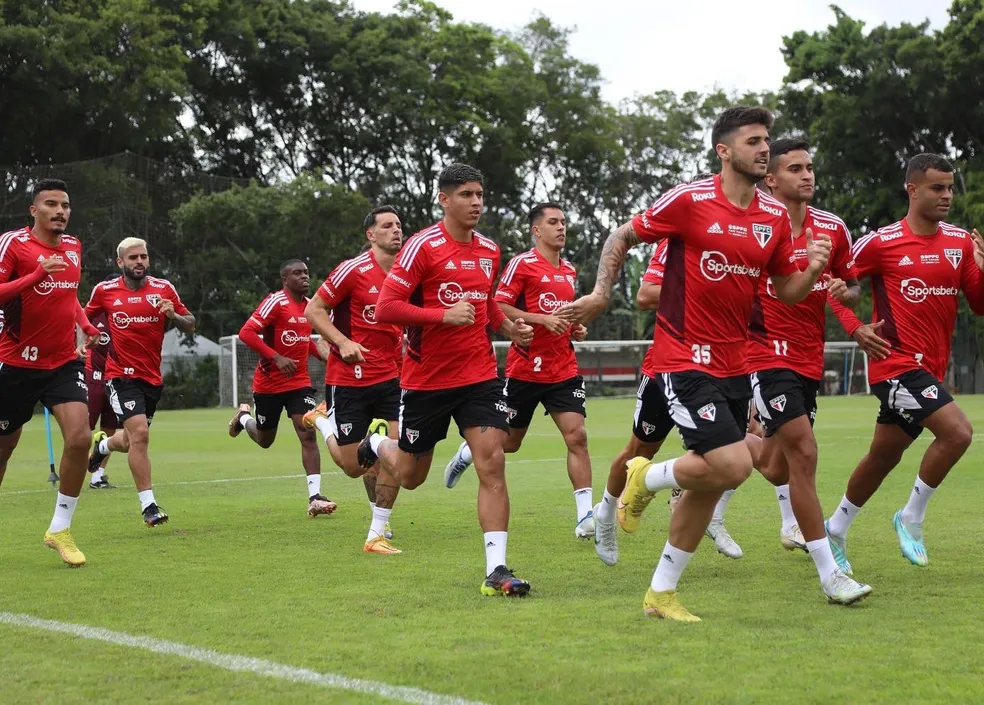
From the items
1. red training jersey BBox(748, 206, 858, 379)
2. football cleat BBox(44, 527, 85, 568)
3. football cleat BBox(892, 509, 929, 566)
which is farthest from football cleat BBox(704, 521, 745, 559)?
football cleat BBox(44, 527, 85, 568)

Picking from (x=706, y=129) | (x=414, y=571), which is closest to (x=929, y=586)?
(x=414, y=571)

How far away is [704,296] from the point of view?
21.6ft

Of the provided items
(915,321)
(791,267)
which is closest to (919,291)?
(915,321)

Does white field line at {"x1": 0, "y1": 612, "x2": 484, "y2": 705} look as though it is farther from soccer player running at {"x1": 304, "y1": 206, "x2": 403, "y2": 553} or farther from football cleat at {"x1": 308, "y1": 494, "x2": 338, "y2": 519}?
football cleat at {"x1": 308, "y1": 494, "x2": 338, "y2": 519}

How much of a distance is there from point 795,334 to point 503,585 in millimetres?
2511

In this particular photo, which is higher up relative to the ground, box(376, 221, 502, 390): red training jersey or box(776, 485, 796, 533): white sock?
box(376, 221, 502, 390): red training jersey

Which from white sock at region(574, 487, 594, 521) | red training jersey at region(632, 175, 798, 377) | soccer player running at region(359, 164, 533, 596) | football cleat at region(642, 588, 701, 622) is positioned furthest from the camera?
white sock at region(574, 487, 594, 521)

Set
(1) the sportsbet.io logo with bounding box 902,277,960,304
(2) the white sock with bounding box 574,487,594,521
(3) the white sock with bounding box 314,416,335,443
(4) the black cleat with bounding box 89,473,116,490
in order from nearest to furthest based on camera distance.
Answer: (1) the sportsbet.io logo with bounding box 902,277,960,304 < (2) the white sock with bounding box 574,487,594,521 < (3) the white sock with bounding box 314,416,335,443 < (4) the black cleat with bounding box 89,473,116,490

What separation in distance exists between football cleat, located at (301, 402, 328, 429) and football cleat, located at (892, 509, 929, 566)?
5.48m

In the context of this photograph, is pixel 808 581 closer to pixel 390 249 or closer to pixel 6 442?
pixel 390 249

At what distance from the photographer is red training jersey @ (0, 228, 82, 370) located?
29.8 ft

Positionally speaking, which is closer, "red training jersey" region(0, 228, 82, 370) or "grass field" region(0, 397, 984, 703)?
"grass field" region(0, 397, 984, 703)

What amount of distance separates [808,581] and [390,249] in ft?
14.7

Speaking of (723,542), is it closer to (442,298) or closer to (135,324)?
(442,298)
